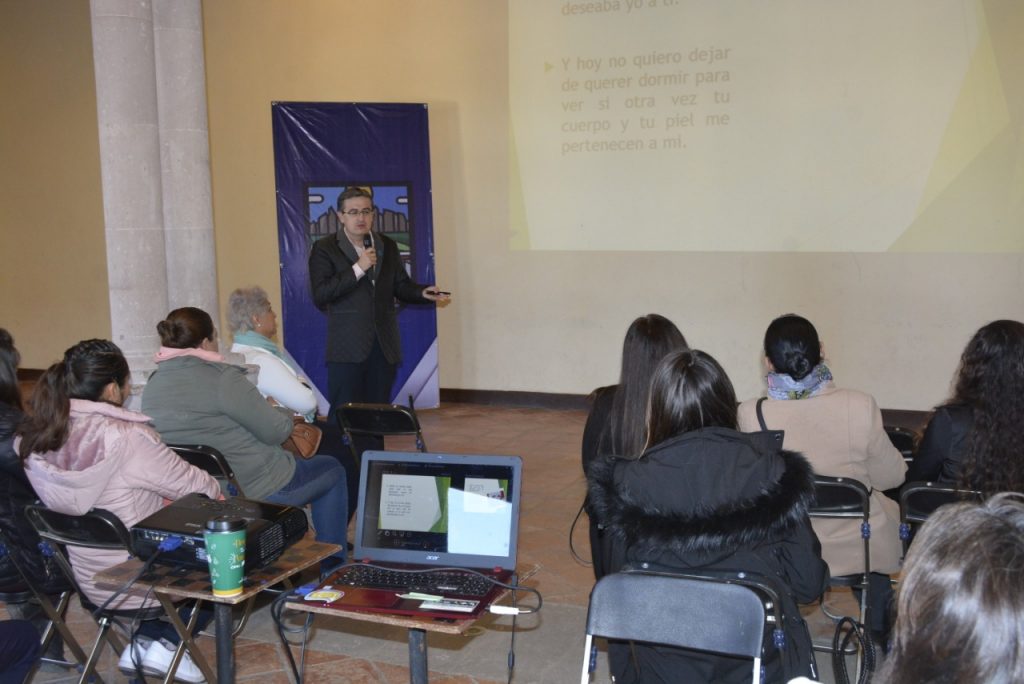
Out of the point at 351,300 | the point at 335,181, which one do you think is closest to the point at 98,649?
the point at 351,300

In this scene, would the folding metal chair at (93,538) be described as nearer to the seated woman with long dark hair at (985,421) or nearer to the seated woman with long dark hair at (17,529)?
the seated woman with long dark hair at (17,529)

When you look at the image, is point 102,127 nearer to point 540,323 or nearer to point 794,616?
point 540,323

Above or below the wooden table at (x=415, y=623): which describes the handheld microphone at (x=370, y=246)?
above

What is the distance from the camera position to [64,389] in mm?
3051

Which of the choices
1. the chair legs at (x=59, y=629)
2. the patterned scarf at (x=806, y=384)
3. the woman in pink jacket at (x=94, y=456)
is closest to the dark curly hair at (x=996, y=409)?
the patterned scarf at (x=806, y=384)

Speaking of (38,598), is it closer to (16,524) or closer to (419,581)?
(16,524)

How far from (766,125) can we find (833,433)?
4.26 metres

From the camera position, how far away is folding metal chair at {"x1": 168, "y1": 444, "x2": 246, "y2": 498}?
366cm

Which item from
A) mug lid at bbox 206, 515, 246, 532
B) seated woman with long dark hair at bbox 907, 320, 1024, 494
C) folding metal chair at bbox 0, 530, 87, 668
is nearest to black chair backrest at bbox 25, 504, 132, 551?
folding metal chair at bbox 0, 530, 87, 668

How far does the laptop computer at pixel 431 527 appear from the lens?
2.56 meters

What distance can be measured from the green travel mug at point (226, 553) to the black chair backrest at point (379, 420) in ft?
5.88

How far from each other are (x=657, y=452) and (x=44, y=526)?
1.93 metres

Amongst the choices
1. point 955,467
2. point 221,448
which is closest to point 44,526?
point 221,448

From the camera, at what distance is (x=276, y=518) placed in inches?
105
